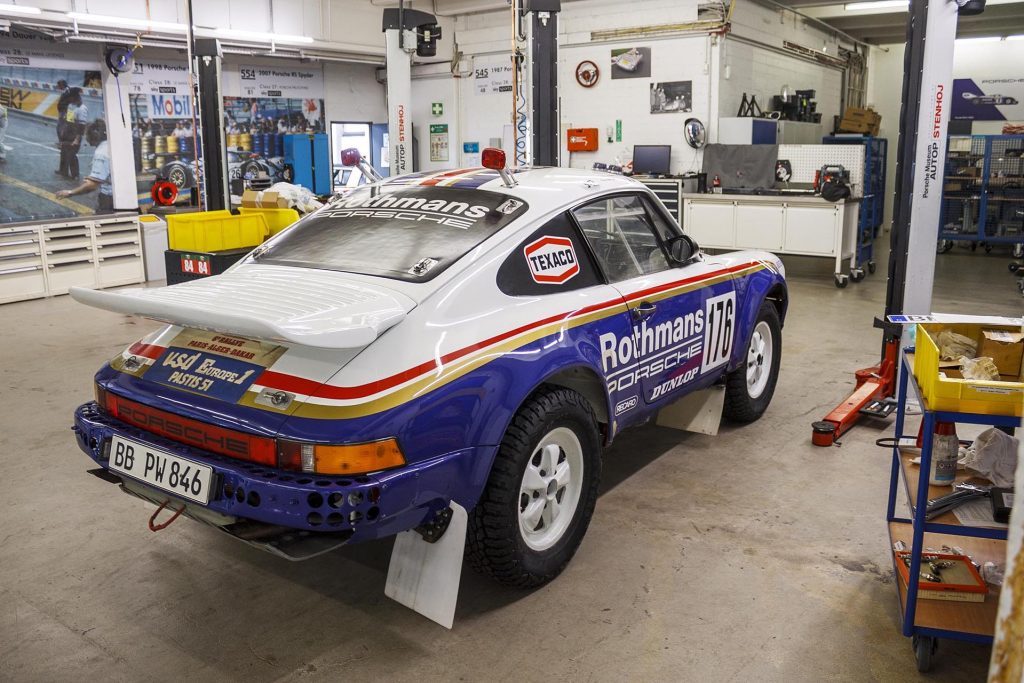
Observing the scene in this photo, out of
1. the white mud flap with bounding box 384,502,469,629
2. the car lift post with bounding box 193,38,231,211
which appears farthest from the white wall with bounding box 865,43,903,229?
the white mud flap with bounding box 384,502,469,629

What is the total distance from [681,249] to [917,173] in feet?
5.99

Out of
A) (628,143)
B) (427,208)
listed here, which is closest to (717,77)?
(628,143)

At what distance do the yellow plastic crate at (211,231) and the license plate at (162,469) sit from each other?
4084mm

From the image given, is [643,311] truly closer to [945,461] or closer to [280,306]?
[945,461]

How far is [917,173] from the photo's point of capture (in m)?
4.85

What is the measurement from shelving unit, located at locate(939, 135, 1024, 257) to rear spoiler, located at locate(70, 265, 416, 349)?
11.4 metres

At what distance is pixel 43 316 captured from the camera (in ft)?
27.2

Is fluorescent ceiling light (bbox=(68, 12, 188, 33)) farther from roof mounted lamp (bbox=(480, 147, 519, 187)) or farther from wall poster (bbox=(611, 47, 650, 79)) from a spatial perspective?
roof mounted lamp (bbox=(480, 147, 519, 187))

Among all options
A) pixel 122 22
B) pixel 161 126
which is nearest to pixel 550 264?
pixel 122 22

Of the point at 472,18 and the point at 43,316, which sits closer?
the point at 43,316

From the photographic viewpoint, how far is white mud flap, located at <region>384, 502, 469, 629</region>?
266cm

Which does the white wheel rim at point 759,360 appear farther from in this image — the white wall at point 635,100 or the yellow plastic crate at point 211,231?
the white wall at point 635,100

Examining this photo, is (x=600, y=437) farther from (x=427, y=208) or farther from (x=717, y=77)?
(x=717, y=77)

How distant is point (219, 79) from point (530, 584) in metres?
7.61
